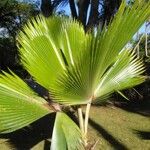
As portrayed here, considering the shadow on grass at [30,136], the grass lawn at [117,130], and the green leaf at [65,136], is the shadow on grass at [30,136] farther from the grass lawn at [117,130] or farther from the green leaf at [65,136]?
the green leaf at [65,136]


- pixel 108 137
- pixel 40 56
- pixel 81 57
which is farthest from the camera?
pixel 108 137

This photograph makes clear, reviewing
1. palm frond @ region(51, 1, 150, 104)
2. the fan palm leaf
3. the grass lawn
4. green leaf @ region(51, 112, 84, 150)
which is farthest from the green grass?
palm frond @ region(51, 1, 150, 104)

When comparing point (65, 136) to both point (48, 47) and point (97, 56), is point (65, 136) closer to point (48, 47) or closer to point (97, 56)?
point (97, 56)

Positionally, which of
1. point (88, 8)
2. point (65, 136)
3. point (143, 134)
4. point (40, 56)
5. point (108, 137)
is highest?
point (88, 8)

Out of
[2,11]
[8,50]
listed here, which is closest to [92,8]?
[2,11]

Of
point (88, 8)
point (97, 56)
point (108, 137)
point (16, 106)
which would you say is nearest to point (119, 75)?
point (97, 56)

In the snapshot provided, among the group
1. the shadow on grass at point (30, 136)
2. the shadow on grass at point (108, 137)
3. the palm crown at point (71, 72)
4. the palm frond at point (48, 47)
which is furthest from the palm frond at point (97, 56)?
the shadow on grass at point (108, 137)
